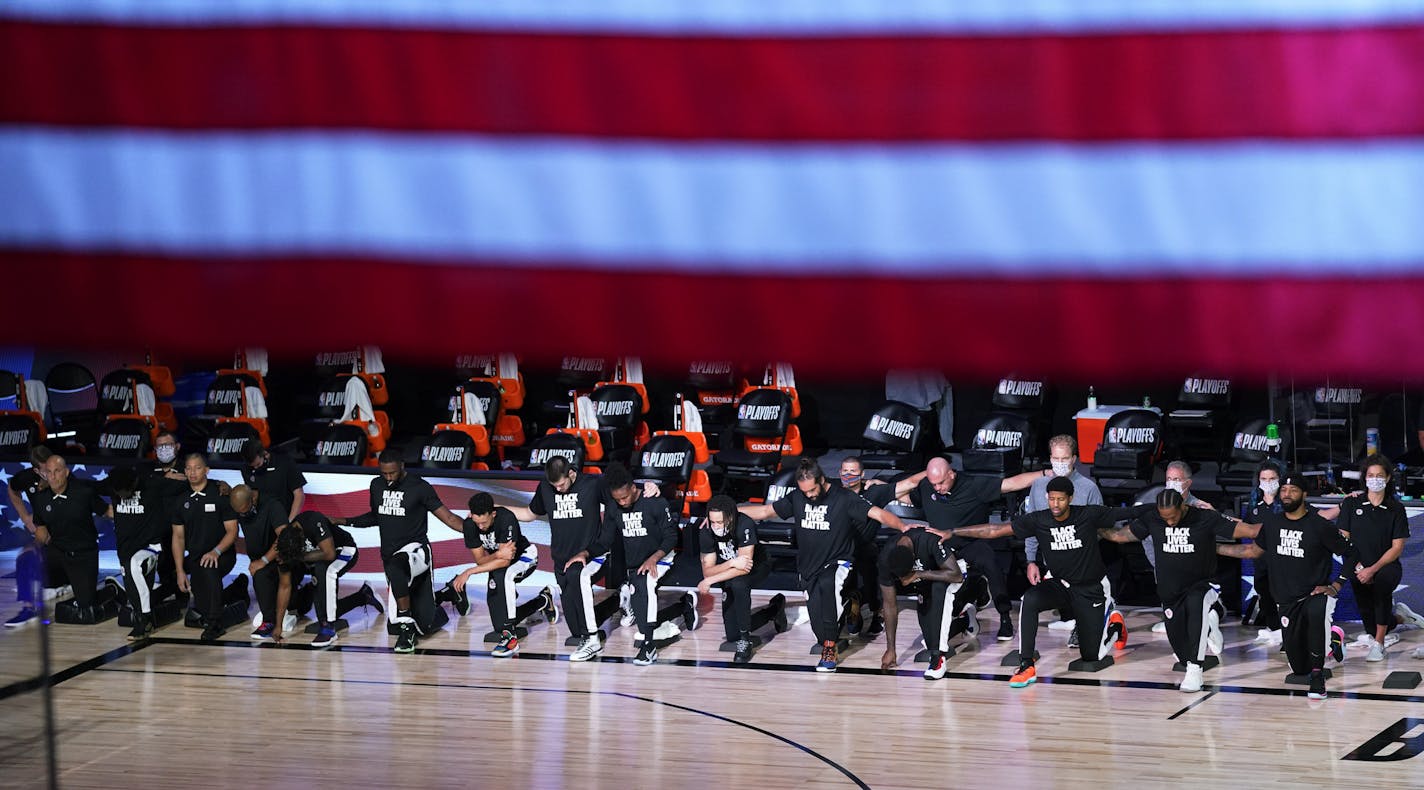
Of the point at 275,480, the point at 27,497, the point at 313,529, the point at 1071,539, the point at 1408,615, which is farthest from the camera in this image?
the point at 27,497

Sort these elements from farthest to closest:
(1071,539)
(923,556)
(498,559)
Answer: (498,559)
(923,556)
(1071,539)

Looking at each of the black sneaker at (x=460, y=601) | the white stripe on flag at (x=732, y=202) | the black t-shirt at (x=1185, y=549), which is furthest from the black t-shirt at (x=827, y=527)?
the white stripe on flag at (x=732, y=202)

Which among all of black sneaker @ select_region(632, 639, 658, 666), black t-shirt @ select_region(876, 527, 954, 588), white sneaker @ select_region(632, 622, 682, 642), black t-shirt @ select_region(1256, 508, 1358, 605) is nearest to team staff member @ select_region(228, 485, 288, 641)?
white sneaker @ select_region(632, 622, 682, 642)

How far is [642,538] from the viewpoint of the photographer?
13.5 metres

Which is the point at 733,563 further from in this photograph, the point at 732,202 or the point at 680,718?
the point at 732,202

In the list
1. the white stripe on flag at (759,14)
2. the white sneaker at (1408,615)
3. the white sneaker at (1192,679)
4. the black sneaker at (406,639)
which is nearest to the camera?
the white stripe on flag at (759,14)

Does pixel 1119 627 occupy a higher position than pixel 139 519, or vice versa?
pixel 139 519

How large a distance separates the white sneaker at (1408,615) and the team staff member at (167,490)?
394 inches

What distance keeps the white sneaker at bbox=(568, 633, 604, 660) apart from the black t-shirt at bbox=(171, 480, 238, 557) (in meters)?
3.24

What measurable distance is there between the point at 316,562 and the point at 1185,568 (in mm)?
6844

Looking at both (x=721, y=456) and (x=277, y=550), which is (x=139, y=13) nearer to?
(x=277, y=550)

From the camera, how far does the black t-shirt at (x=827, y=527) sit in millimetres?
12953

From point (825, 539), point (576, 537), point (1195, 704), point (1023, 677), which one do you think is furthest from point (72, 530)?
point (1195, 704)

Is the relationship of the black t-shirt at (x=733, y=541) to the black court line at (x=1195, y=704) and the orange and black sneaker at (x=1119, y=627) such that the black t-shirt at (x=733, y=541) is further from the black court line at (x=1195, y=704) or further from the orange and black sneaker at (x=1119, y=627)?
the black court line at (x=1195, y=704)
